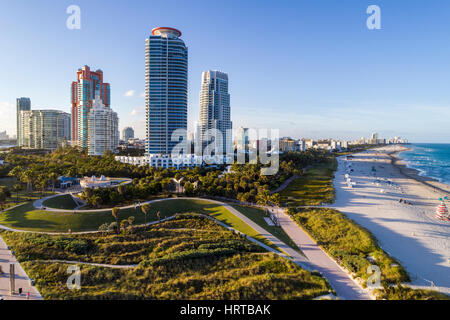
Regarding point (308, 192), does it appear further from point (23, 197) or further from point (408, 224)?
point (23, 197)

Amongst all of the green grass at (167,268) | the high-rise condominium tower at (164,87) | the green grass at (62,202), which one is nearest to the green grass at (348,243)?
the green grass at (167,268)

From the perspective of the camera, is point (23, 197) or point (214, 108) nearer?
point (23, 197)

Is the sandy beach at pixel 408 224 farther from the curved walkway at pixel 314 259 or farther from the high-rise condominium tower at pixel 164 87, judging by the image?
the high-rise condominium tower at pixel 164 87

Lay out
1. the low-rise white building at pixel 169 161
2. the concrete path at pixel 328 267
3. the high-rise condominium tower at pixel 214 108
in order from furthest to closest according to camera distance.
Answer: the high-rise condominium tower at pixel 214 108 < the low-rise white building at pixel 169 161 < the concrete path at pixel 328 267

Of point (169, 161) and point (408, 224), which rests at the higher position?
point (169, 161)

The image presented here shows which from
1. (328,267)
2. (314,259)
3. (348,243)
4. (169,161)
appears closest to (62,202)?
(314,259)

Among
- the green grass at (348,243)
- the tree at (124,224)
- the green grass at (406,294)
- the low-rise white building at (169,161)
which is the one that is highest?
the low-rise white building at (169,161)

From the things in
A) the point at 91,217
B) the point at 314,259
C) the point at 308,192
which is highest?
the point at 308,192

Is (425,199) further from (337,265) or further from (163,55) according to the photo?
(163,55)
